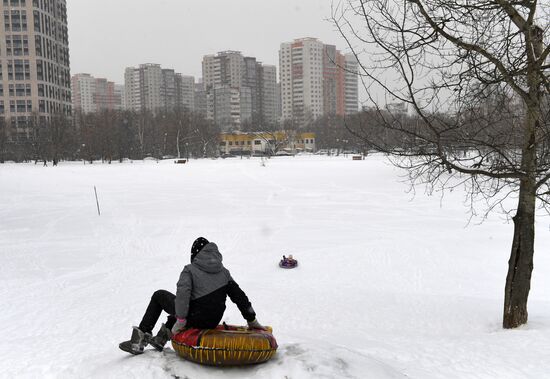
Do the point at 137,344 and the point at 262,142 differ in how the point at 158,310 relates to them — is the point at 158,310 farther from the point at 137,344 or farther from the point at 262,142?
the point at 262,142

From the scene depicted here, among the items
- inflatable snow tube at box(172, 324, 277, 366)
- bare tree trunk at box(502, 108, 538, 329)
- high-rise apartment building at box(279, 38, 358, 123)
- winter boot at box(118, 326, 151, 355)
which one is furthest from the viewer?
high-rise apartment building at box(279, 38, 358, 123)

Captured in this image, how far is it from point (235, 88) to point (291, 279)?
159 metres

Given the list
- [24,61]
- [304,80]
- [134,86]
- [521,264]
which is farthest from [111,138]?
[134,86]

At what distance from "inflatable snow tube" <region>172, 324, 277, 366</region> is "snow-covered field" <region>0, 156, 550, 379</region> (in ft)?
0.35

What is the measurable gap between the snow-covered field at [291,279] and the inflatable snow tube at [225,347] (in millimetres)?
107

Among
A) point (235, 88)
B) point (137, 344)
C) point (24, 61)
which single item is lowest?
point (137, 344)

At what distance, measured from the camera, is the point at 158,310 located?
5.89m

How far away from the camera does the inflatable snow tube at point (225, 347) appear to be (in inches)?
201

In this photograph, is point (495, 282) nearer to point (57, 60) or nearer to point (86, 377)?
point (86, 377)

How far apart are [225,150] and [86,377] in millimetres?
128746

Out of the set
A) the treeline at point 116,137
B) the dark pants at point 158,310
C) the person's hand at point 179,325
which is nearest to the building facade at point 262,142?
the treeline at point 116,137

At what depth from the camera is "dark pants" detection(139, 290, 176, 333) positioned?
578 centimetres

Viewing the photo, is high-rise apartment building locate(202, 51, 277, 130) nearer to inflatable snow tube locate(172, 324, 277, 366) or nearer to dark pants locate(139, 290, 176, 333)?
dark pants locate(139, 290, 176, 333)

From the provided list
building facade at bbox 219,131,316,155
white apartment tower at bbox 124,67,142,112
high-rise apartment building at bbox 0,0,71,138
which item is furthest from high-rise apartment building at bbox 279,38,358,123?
high-rise apartment building at bbox 0,0,71,138
